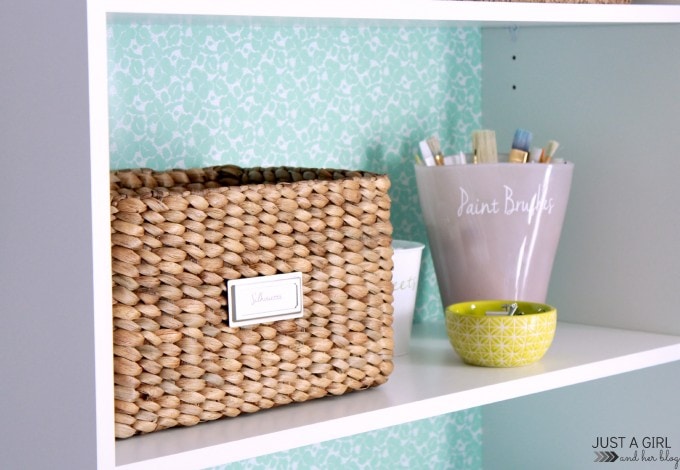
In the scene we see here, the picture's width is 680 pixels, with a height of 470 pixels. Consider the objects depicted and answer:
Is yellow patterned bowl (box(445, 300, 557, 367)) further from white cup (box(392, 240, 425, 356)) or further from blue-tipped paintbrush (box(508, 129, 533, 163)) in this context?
blue-tipped paintbrush (box(508, 129, 533, 163))

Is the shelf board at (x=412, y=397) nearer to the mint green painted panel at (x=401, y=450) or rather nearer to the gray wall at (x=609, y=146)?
the gray wall at (x=609, y=146)

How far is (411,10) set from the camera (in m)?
0.95

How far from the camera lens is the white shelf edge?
81 centimetres

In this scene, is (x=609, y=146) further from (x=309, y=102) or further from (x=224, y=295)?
(x=224, y=295)

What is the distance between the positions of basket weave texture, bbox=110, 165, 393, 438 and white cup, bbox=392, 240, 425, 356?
6.8 inches

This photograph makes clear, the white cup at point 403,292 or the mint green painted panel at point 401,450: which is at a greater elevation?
the white cup at point 403,292

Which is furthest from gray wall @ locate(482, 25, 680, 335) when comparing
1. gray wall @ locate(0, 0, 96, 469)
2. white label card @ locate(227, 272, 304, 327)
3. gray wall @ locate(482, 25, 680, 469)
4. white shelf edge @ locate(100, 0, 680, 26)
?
gray wall @ locate(0, 0, 96, 469)

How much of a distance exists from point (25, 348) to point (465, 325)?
0.52 meters

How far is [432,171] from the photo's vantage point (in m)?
1.24

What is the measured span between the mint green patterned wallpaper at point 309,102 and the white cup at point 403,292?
192mm

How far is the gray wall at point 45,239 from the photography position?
754 mm

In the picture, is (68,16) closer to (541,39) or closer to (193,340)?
(193,340)

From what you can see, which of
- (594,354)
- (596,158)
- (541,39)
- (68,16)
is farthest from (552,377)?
(68,16)

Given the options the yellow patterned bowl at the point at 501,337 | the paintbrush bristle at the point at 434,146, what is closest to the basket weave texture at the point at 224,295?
the yellow patterned bowl at the point at 501,337
